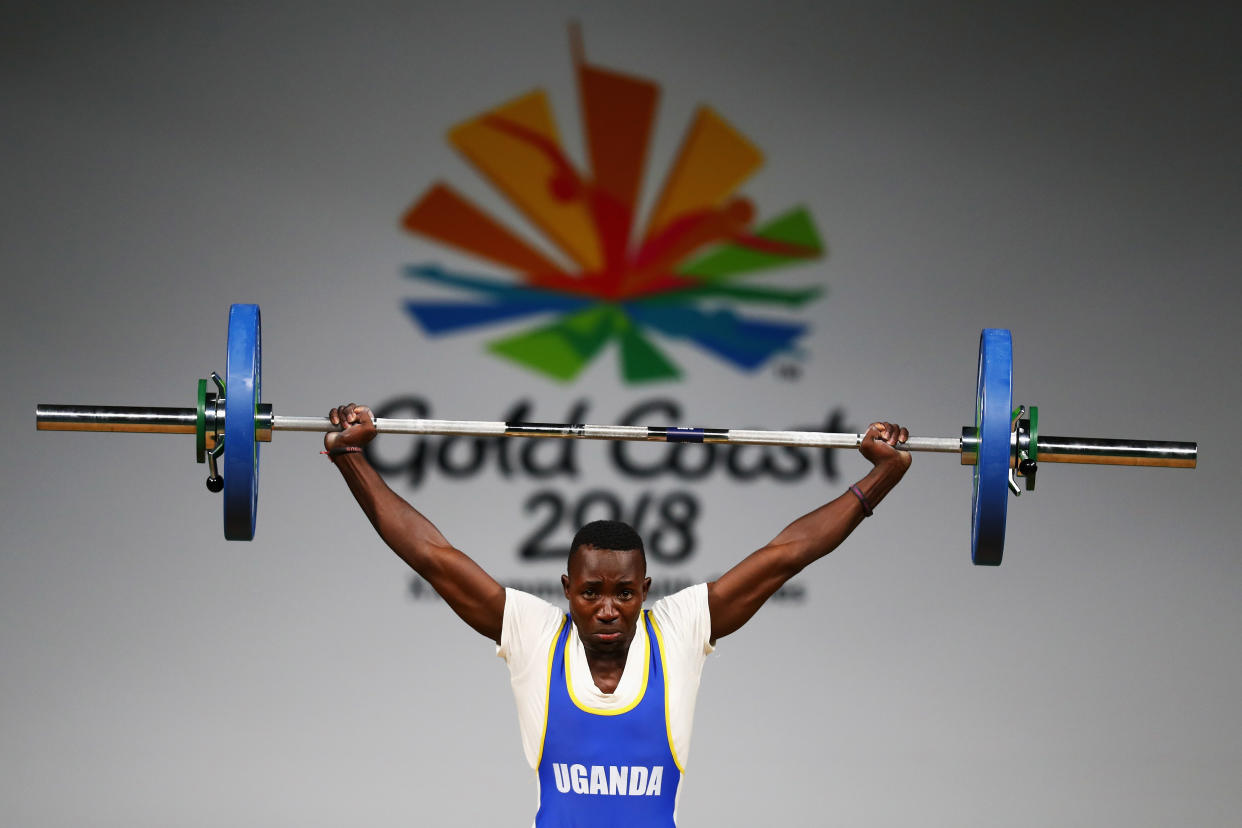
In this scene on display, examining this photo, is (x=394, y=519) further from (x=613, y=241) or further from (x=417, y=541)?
(x=613, y=241)

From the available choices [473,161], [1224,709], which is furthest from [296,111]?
[1224,709]

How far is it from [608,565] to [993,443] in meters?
0.77

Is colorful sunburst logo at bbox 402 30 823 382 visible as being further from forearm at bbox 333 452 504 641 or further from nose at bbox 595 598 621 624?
nose at bbox 595 598 621 624

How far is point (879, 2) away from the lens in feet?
13.8

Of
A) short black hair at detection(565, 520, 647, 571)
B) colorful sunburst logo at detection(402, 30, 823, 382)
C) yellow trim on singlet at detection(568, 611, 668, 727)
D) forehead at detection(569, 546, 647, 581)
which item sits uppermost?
colorful sunburst logo at detection(402, 30, 823, 382)

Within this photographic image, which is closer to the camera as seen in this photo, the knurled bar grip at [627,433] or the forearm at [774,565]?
the forearm at [774,565]

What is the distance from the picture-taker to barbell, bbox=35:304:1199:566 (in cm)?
253

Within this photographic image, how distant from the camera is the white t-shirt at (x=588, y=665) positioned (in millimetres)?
2305

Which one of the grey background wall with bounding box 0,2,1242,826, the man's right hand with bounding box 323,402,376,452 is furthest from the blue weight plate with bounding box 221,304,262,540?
the grey background wall with bounding box 0,2,1242,826

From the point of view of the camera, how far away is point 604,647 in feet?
7.57

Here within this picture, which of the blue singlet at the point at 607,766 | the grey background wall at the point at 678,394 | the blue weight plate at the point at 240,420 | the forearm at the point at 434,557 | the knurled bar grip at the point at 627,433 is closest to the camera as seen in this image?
the blue singlet at the point at 607,766

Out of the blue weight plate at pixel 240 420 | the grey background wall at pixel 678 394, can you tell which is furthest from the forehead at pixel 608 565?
the grey background wall at pixel 678 394

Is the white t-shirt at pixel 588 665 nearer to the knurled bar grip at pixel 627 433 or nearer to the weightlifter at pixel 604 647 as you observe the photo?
the weightlifter at pixel 604 647

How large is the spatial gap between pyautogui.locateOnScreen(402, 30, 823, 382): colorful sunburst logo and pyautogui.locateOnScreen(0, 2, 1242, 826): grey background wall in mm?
56
